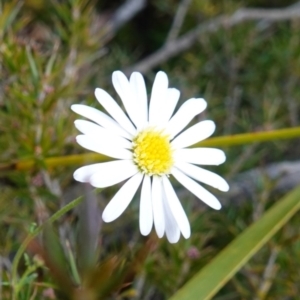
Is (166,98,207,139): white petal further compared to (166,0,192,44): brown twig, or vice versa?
(166,0,192,44): brown twig

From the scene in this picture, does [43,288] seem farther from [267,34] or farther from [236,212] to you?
[267,34]

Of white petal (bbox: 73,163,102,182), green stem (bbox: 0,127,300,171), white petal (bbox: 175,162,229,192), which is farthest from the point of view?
green stem (bbox: 0,127,300,171)

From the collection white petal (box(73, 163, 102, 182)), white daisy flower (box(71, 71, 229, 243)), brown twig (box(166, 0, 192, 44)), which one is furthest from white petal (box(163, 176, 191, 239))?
brown twig (box(166, 0, 192, 44))

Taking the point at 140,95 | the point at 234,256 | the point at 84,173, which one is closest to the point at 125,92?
the point at 140,95

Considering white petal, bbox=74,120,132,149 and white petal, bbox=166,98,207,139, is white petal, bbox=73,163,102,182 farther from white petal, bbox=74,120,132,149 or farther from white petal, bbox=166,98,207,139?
white petal, bbox=166,98,207,139

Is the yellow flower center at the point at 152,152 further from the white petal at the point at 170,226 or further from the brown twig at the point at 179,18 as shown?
the brown twig at the point at 179,18

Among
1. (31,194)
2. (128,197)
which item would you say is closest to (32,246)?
(128,197)

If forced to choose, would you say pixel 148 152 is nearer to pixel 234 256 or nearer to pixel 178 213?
pixel 178 213
